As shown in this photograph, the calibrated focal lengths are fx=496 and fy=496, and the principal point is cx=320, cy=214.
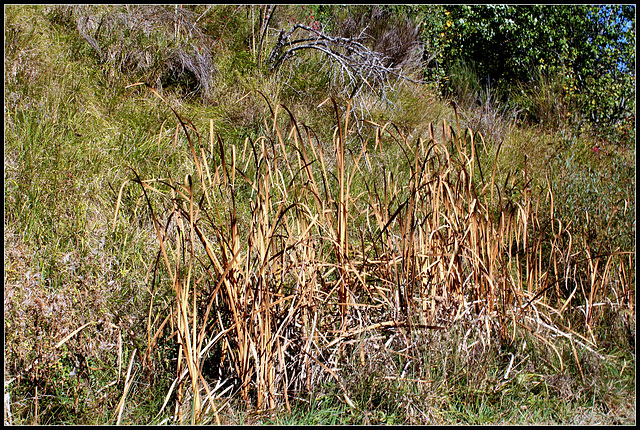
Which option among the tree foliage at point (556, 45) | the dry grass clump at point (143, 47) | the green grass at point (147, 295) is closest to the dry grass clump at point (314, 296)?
the green grass at point (147, 295)

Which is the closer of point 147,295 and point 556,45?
point 147,295

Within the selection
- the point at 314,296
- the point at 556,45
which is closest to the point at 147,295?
the point at 314,296

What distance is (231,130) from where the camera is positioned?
372cm

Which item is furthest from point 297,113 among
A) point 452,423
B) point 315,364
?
point 452,423

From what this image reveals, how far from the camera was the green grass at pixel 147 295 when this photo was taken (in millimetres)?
1705

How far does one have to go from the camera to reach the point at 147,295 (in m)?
2.09

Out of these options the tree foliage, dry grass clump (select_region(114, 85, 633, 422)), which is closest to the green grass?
dry grass clump (select_region(114, 85, 633, 422))

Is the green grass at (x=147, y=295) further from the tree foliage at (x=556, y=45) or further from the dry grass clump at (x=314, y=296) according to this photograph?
the tree foliage at (x=556, y=45)

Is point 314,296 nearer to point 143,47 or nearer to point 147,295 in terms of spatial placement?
point 147,295

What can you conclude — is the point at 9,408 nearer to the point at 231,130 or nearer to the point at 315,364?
the point at 315,364

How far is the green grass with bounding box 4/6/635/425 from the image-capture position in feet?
5.59

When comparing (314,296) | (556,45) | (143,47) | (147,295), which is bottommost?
(147,295)

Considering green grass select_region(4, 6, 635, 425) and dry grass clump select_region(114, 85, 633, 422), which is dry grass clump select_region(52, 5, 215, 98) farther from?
dry grass clump select_region(114, 85, 633, 422)

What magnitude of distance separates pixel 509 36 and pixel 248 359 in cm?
639
